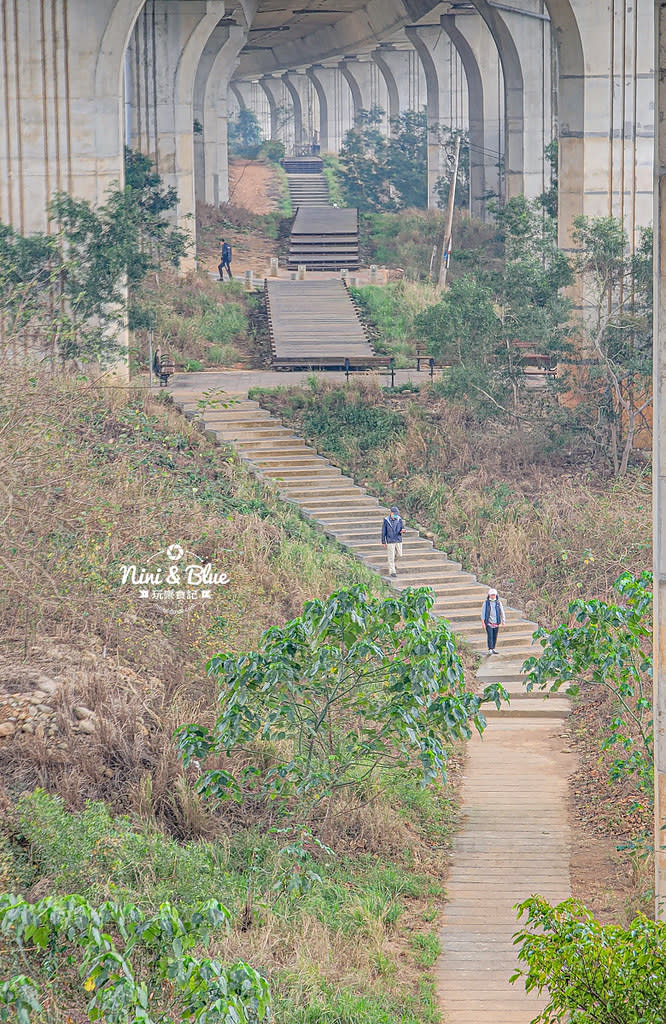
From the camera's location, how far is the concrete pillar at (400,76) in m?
58.9

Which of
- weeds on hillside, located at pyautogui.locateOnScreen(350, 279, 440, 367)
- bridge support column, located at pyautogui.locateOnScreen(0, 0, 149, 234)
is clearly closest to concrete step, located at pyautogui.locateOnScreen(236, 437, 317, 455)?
bridge support column, located at pyautogui.locateOnScreen(0, 0, 149, 234)

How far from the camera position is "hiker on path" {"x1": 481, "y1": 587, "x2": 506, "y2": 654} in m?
18.5

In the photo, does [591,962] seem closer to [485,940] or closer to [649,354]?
[485,940]

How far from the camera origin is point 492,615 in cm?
1861

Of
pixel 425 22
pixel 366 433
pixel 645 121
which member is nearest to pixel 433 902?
pixel 366 433

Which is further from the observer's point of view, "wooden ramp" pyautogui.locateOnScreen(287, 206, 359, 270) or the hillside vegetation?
"wooden ramp" pyautogui.locateOnScreen(287, 206, 359, 270)

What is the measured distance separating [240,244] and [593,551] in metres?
26.9

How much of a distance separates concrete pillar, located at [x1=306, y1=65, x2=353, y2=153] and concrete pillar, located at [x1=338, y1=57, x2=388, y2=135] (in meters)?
4.13

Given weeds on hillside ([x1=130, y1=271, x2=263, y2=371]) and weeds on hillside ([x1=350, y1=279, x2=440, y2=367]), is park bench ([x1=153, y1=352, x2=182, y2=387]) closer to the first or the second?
weeds on hillside ([x1=130, y1=271, x2=263, y2=371])

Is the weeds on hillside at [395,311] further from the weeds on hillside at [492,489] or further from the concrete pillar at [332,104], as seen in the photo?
the concrete pillar at [332,104]

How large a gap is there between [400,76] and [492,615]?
45.9 metres

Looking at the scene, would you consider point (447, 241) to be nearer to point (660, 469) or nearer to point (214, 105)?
point (214, 105)

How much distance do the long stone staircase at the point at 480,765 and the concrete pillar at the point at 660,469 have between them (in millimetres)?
1792

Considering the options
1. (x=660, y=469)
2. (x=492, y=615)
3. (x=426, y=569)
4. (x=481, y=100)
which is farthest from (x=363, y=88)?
(x=660, y=469)
